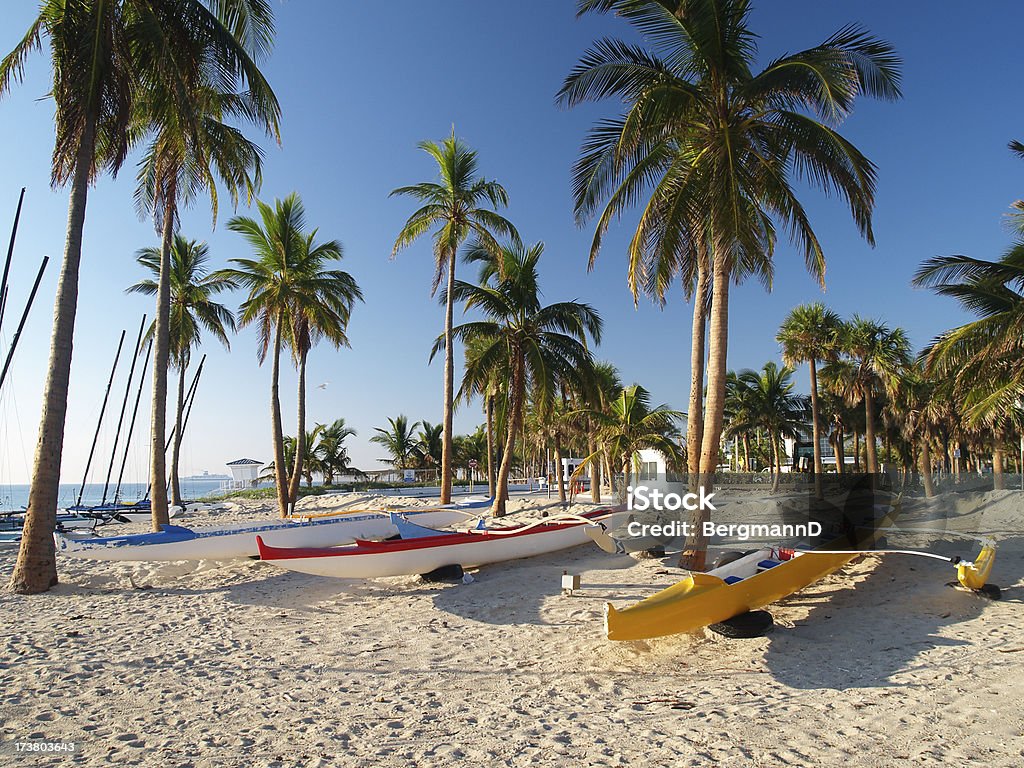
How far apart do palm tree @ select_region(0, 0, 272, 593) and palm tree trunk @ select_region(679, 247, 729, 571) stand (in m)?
8.87

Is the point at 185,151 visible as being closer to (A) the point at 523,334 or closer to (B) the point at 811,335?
(A) the point at 523,334

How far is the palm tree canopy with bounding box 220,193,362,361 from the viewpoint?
65.1ft

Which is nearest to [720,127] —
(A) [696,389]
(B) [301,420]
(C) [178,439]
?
(A) [696,389]

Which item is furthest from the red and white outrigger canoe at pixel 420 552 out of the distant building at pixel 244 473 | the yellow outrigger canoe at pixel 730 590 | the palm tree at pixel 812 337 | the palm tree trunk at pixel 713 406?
the distant building at pixel 244 473

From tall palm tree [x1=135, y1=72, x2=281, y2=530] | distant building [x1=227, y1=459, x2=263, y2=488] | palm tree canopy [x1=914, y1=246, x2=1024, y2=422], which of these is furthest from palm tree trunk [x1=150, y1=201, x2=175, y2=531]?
distant building [x1=227, y1=459, x2=263, y2=488]

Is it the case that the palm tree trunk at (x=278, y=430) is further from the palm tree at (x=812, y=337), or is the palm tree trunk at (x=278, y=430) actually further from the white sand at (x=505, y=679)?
the palm tree at (x=812, y=337)

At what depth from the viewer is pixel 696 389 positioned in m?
9.48

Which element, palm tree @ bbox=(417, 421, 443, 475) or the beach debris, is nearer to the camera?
the beach debris

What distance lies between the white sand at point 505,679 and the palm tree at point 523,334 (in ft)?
26.9

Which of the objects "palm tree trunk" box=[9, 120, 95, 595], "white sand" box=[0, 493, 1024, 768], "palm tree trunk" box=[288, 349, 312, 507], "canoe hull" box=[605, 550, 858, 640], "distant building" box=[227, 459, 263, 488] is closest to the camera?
"white sand" box=[0, 493, 1024, 768]

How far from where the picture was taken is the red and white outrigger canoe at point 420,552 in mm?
8664

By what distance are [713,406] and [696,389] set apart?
0.81m

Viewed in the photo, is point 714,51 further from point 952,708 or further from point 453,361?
point 453,361

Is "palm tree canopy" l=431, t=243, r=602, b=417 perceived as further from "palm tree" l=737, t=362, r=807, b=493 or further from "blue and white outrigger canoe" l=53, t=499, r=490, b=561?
"palm tree" l=737, t=362, r=807, b=493
